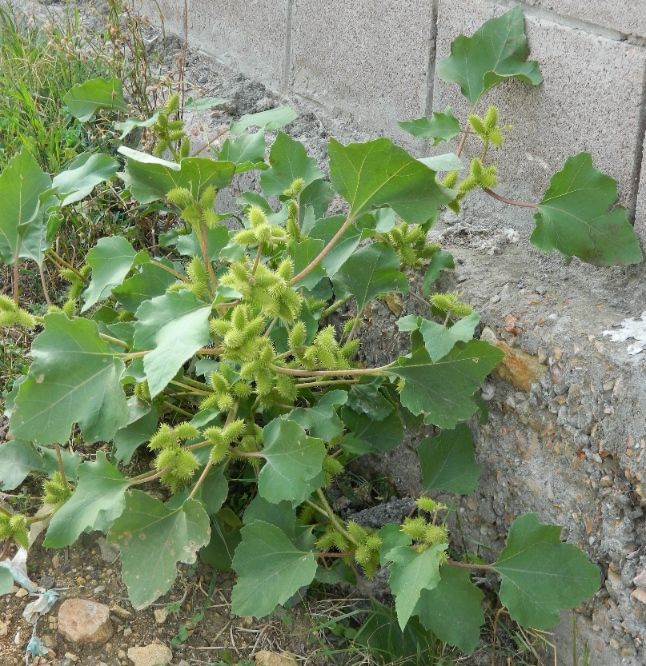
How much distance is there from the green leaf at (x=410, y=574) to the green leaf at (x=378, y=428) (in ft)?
1.21

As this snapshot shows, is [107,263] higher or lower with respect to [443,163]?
lower

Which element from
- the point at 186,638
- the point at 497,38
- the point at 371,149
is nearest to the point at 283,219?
the point at 371,149

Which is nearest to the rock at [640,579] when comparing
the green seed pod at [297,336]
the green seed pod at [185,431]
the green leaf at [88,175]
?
the green seed pod at [297,336]

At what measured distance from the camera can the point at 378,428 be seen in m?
1.90

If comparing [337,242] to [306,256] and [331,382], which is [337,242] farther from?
[331,382]

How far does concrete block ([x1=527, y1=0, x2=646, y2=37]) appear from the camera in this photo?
1.63 m

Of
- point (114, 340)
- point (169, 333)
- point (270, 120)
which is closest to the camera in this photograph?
point (169, 333)

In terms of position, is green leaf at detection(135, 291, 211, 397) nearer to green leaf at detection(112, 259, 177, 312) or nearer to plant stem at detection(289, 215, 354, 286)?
plant stem at detection(289, 215, 354, 286)

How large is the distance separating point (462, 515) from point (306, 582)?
1.75 ft

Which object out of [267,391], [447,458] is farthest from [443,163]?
[447,458]

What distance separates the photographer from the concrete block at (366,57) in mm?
2180

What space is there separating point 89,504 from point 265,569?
1.19 feet

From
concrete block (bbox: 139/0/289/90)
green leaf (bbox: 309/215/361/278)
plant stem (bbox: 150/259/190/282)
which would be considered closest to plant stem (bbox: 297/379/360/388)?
green leaf (bbox: 309/215/361/278)

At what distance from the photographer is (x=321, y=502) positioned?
1.84 m
